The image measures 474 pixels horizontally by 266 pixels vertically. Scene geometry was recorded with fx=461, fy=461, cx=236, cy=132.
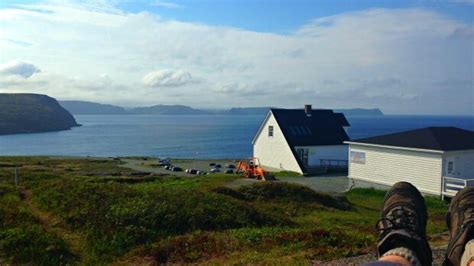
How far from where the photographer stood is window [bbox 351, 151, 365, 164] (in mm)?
32031

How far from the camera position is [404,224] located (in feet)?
13.1

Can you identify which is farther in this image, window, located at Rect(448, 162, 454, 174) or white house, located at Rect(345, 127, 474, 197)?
window, located at Rect(448, 162, 454, 174)

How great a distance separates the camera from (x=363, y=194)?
3027 cm

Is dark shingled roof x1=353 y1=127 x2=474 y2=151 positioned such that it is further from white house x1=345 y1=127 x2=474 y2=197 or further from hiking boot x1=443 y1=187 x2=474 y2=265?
hiking boot x1=443 y1=187 x2=474 y2=265

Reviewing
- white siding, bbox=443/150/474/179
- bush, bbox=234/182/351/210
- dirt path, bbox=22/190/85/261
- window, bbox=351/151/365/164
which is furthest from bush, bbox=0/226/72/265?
window, bbox=351/151/365/164

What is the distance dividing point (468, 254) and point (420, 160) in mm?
26319

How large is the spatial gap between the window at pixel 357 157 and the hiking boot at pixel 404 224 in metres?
27.7

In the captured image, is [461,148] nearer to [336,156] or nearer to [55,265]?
[336,156]

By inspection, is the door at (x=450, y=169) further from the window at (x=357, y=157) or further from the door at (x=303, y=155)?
the door at (x=303, y=155)

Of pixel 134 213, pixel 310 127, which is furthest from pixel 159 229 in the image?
pixel 310 127

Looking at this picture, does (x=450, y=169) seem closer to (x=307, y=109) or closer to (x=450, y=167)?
(x=450, y=167)

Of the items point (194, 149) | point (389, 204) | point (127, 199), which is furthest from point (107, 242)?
point (194, 149)

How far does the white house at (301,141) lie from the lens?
1731 inches

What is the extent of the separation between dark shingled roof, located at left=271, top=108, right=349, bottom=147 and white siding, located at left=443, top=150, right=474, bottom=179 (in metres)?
17.7
